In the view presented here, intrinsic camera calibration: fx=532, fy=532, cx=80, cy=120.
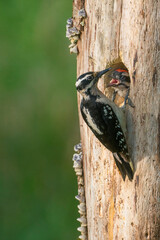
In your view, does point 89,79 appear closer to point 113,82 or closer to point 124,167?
point 113,82

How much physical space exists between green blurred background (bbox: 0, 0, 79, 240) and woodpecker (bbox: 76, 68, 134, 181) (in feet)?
9.30

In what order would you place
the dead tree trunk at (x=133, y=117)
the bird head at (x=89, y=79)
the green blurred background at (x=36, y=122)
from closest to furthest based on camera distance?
the dead tree trunk at (x=133, y=117), the bird head at (x=89, y=79), the green blurred background at (x=36, y=122)

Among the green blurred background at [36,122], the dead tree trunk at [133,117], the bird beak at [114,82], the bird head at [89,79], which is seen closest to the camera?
the dead tree trunk at [133,117]

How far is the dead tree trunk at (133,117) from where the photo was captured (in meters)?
3.36

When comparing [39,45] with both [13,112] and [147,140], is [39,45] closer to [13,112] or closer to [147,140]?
[13,112]

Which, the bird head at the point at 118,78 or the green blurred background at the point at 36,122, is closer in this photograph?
the bird head at the point at 118,78

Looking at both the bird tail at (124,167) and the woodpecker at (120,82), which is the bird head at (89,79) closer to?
the woodpecker at (120,82)

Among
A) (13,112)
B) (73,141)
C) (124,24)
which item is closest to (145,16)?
(124,24)

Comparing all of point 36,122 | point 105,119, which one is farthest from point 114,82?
point 36,122

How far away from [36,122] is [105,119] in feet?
11.4

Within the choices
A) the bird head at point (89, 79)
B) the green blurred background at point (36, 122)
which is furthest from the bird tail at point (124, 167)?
the green blurred background at point (36, 122)

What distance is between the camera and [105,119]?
354cm

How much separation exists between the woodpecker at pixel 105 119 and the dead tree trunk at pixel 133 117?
65 millimetres

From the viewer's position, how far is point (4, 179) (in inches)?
277
